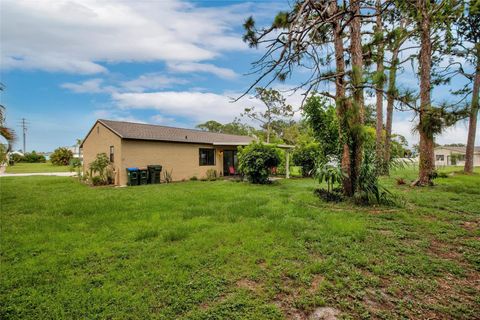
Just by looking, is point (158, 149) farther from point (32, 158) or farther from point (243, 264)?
point (32, 158)

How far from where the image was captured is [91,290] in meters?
2.78

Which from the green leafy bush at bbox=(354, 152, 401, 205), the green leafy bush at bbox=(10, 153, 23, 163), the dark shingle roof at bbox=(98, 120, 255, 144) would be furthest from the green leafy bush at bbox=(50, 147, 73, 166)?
the green leafy bush at bbox=(354, 152, 401, 205)

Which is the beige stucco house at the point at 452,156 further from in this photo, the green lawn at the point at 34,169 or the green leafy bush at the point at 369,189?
the green lawn at the point at 34,169

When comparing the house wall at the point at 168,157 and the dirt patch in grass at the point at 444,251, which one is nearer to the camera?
the dirt patch in grass at the point at 444,251

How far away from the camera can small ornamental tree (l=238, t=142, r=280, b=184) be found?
40.6ft

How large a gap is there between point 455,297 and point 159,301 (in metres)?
3.06

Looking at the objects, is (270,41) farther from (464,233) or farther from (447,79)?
(447,79)

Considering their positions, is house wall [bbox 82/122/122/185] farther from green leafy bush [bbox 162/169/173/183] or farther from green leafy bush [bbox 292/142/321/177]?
green leafy bush [bbox 292/142/321/177]

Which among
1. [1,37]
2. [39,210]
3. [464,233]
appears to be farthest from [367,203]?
[1,37]

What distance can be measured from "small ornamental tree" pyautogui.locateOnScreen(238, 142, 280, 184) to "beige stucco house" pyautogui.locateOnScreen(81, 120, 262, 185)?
4145 mm

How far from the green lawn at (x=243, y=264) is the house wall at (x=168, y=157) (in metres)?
7.25

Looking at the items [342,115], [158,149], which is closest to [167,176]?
[158,149]

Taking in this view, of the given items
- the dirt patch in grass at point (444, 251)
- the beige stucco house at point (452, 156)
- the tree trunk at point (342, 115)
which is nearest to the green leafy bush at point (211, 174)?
the tree trunk at point (342, 115)

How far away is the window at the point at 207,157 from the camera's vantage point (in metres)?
16.5
